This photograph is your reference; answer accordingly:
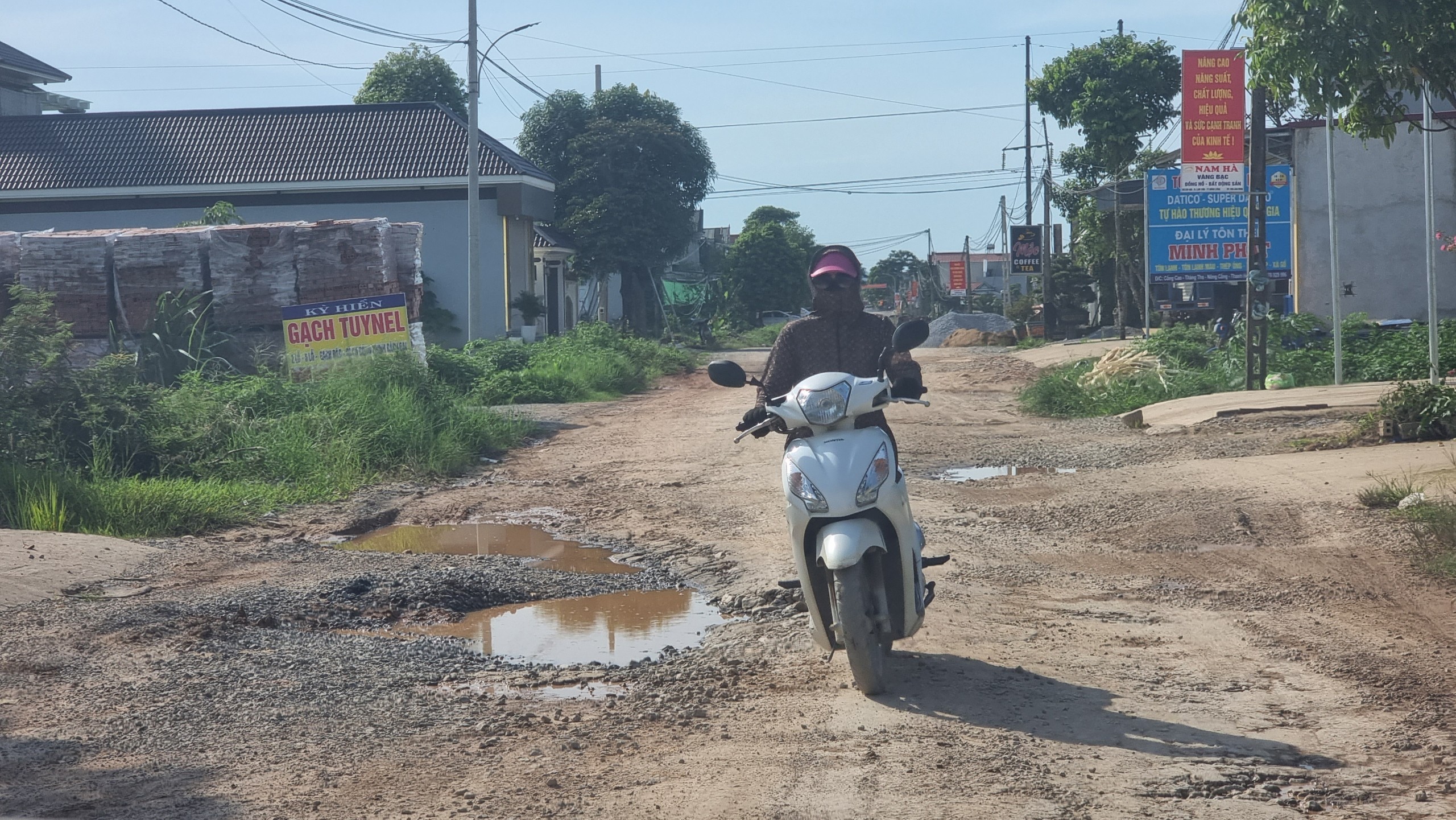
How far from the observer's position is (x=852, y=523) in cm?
440

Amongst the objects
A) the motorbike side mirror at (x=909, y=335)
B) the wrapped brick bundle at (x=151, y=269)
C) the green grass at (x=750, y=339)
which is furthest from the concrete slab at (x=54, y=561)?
the green grass at (x=750, y=339)

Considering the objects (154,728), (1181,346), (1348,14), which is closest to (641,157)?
(1181,346)

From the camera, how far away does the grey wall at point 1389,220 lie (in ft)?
71.8

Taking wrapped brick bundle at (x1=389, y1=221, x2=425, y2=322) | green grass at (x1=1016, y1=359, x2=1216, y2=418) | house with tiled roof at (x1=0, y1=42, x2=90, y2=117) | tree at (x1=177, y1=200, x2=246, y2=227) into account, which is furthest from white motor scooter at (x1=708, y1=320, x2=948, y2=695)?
house with tiled roof at (x1=0, y1=42, x2=90, y2=117)

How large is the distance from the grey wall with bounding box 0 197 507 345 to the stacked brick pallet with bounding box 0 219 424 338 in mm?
12108

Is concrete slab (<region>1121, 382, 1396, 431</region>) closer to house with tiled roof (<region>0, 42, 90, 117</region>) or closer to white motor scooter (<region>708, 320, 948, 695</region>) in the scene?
white motor scooter (<region>708, 320, 948, 695</region>)

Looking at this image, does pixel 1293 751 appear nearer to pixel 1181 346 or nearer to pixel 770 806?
pixel 770 806

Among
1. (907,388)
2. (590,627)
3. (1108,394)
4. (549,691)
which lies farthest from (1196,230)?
(549,691)

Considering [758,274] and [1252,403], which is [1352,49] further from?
[758,274]

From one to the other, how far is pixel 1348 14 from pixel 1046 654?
423cm

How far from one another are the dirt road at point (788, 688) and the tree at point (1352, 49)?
2520mm

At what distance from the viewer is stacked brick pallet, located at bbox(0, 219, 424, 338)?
51.0 feet

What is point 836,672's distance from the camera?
4.91m

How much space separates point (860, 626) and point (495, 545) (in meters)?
4.34
